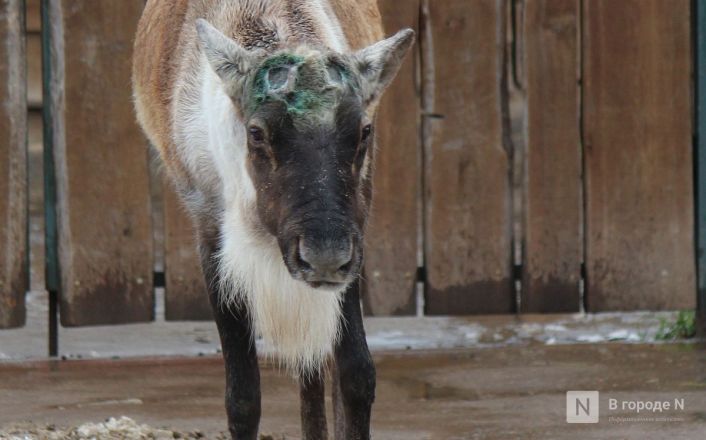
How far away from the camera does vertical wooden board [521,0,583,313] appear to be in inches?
280

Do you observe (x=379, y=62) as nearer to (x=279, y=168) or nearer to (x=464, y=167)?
(x=279, y=168)

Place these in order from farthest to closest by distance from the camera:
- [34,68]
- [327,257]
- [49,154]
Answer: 1. [34,68]
2. [49,154]
3. [327,257]

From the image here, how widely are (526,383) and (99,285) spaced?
228 centimetres

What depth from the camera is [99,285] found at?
7070 millimetres

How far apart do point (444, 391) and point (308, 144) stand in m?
2.44

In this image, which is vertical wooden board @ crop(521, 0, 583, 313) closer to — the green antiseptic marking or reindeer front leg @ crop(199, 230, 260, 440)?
reindeer front leg @ crop(199, 230, 260, 440)

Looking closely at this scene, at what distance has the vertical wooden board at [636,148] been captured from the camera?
23.4ft

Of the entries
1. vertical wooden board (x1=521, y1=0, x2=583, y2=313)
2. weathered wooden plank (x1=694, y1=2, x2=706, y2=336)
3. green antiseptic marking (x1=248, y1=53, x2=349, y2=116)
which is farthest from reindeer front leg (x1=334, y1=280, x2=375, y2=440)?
weathered wooden plank (x1=694, y1=2, x2=706, y2=336)

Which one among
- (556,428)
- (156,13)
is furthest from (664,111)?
(156,13)

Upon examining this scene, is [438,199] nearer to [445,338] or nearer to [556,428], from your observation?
[445,338]

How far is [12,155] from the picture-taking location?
6941mm

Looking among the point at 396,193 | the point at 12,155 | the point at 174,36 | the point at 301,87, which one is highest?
the point at 174,36

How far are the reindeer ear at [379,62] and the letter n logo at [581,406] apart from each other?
72.5 inches

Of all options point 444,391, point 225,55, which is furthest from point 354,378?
point 444,391
